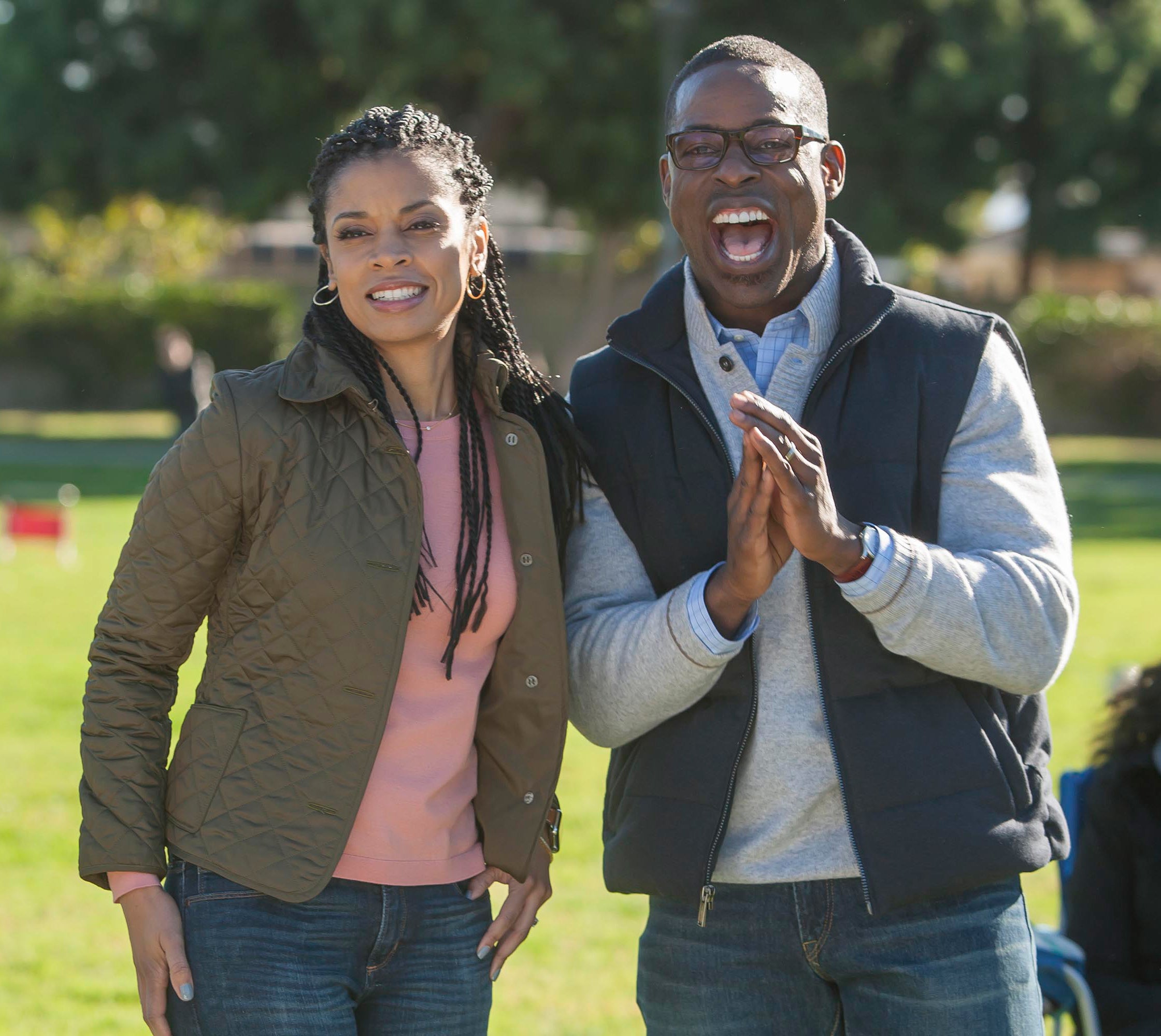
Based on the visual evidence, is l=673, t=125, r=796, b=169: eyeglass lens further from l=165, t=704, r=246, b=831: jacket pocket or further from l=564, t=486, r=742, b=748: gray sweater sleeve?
l=165, t=704, r=246, b=831: jacket pocket

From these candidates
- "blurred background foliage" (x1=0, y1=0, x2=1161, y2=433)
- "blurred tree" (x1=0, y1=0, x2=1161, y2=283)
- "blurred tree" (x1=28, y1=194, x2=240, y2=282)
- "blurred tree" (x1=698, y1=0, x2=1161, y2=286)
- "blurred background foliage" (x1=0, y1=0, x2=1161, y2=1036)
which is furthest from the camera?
"blurred tree" (x1=28, y1=194, x2=240, y2=282)

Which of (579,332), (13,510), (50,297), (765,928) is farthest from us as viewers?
(50,297)

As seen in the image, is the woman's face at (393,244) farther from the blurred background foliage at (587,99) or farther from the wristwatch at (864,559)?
the blurred background foliage at (587,99)

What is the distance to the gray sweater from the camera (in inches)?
94.3

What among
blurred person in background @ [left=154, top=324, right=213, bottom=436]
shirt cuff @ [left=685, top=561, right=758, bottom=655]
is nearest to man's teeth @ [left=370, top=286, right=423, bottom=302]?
shirt cuff @ [left=685, top=561, right=758, bottom=655]

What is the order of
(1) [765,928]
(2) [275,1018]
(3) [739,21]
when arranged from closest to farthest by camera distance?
(2) [275,1018]
(1) [765,928]
(3) [739,21]

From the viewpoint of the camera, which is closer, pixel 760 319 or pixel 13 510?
pixel 760 319

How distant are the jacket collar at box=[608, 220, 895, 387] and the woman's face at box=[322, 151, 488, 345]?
33 cm

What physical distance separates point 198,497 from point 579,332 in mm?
29301

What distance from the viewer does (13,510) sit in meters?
13.3

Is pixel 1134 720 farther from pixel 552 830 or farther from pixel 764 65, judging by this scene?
pixel 764 65

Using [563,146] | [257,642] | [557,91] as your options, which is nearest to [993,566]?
[257,642]

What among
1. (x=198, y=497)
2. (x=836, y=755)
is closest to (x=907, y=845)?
(x=836, y=755)

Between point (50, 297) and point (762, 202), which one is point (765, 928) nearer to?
point (762, 202)
